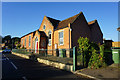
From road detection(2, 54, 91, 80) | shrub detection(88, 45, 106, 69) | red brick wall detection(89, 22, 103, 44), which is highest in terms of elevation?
red brick wall detection(89, 22, 103, 44)

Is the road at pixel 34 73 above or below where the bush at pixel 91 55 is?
below

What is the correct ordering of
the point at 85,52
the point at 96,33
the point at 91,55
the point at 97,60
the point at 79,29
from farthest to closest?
the point at 96,33, the point at 79,29, the point at 85,52, the point at 91,55, the point at 97,60

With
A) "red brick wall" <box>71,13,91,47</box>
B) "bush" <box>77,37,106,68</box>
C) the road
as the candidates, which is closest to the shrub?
A: "bush" <box>77,37,106,68</box>

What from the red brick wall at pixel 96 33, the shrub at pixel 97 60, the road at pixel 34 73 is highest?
the red brick wall at pixel 96 33

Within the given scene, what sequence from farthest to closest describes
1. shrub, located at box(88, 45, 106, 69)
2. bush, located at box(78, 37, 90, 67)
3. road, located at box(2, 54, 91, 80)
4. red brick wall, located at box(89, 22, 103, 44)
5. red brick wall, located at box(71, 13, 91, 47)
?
red brick wall, located at box(89, 22, 103, 44) → red brick wall, located at box(71, 13, 91, 47) → bush, located at box(78, 37, 90, 67) → shrub, located at box(88, 45, 106, 69) → road, located at box(2, 54, 91, 80)

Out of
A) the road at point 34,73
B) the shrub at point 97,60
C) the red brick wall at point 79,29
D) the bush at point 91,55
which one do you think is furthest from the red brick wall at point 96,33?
the road at point 34,73

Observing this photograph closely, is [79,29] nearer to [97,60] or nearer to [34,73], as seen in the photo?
[97,60]

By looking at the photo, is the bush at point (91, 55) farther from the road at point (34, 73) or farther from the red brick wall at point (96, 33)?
the red brick wall at point (96, 33)

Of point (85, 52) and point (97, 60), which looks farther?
point (85, 52)

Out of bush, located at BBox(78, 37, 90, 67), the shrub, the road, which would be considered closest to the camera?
the road

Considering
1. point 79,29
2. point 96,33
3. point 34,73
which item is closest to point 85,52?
Answer: point 34,73

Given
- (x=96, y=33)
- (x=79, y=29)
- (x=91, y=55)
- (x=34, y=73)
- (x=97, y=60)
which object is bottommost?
(x=34, y=73)

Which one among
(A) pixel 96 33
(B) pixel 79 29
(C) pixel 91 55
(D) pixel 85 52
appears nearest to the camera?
(C) pixel 91 55

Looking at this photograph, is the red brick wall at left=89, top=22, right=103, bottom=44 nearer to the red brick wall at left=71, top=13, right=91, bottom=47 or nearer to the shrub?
the red brick wall at left=71, top=13, right=91, bottom=47
